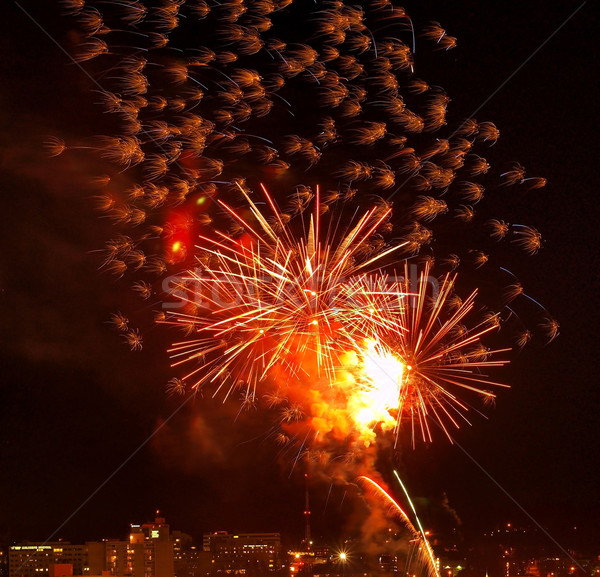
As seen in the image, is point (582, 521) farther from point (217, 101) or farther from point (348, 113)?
point (217, 101)

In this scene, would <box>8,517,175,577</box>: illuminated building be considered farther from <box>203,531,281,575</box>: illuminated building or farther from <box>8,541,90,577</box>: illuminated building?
<box>203,531,281,575</box>: illuminated building

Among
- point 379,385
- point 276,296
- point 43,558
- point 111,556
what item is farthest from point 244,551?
point 276,296

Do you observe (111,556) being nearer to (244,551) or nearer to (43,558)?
(43,558)

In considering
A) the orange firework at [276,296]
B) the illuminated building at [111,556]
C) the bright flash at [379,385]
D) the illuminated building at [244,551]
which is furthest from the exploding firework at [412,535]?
the illuminated building at [111,556]

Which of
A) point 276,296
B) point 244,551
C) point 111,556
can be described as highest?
point 276,296

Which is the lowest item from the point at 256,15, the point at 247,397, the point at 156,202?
the point at 247,397

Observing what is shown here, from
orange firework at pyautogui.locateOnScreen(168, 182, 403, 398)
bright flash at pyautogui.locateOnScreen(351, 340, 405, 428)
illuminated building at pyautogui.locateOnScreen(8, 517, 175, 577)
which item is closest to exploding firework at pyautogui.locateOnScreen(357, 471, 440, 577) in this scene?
bright flash at pyautogui.locateOnScreen(351, 340, 405, 428)

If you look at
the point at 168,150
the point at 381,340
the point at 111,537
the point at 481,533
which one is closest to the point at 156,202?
the point at 168,150

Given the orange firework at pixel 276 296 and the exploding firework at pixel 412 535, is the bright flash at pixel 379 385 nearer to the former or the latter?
the orange firework at pixel 276 296

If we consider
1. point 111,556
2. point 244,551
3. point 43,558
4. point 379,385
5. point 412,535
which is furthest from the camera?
point 43,558
